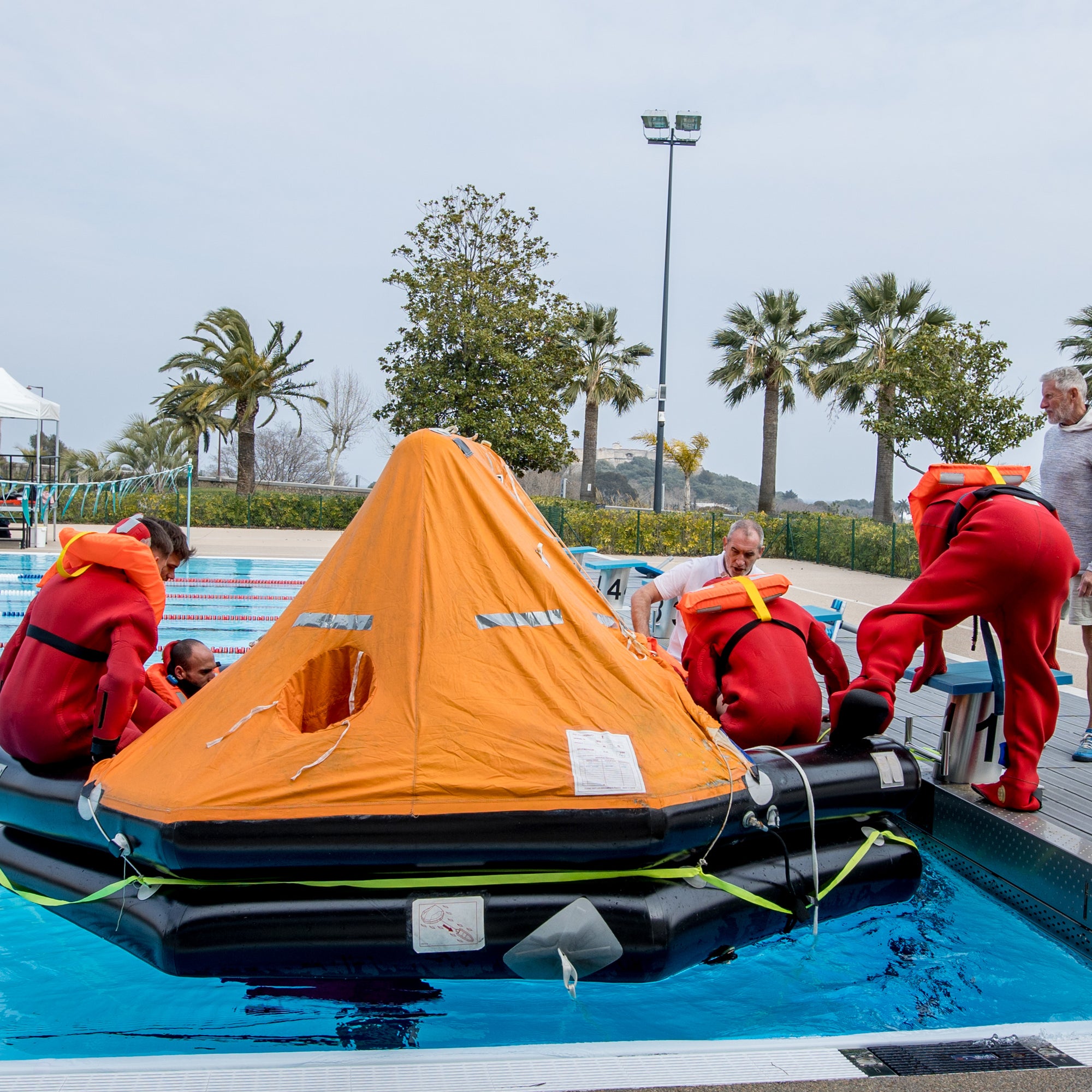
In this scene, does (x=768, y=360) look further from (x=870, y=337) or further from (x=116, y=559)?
(x=116, y=559)

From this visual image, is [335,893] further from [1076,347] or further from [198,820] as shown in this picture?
[1076,347]

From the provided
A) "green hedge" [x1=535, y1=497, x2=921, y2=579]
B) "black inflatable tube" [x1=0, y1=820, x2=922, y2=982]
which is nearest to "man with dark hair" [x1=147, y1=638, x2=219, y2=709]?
"black inflatable tube" [x1=0, y1=820, x2=922, y2=982]

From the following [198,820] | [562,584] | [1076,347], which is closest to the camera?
[198,820]

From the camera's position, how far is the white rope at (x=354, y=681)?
3.44m

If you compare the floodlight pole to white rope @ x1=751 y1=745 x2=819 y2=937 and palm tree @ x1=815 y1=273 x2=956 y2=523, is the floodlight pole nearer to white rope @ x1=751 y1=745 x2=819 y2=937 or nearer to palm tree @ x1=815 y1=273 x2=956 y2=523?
palm tree @ x1=815 y1=273 x2=956 y2=523

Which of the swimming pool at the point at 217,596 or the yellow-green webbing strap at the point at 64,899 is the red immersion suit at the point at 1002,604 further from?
the swimming pool at the point at 217,596

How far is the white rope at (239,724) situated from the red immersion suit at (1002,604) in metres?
2.18

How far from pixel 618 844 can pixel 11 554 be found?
17018 millimetres

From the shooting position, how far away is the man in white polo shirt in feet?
16.4

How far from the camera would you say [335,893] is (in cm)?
301

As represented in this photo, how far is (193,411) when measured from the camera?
36.1 meters

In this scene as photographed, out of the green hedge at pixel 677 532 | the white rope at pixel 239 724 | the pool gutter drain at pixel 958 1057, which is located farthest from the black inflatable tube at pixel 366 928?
the green hedge at pixel 677 532

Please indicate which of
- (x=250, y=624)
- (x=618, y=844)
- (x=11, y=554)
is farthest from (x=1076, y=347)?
(x=618, y=844)

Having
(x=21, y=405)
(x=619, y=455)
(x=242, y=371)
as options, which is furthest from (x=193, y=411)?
(x=619, y=455)
